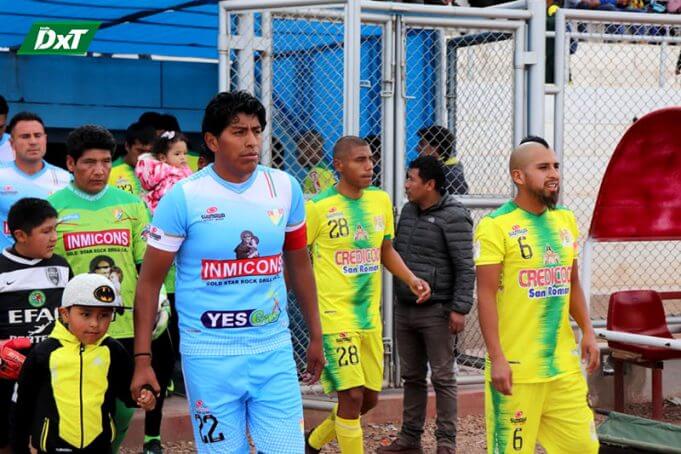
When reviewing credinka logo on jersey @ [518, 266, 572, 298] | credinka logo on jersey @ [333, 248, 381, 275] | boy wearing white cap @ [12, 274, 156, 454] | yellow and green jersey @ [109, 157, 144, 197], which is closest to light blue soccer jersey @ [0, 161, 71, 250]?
yellow and green jersey @ [109, 157, 144, 197]

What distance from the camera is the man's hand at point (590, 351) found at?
5605 mm

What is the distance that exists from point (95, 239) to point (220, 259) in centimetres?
187

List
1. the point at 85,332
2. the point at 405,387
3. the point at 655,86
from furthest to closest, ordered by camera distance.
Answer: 1. the point at 655,86
2. the point at 405,387
3. the point at 85,332

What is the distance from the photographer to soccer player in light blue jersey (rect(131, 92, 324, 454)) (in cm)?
463

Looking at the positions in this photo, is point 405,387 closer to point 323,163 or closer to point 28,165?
point 323,163

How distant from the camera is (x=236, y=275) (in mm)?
4637

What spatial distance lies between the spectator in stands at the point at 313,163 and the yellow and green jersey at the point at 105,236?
2.12 metres

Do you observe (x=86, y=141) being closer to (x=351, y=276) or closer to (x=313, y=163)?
(x=351, y=276)

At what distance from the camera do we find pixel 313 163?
840 cm

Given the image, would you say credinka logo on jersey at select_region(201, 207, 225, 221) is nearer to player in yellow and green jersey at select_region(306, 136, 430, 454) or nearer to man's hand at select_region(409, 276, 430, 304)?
player in yellow and green jersey at select_region(306, 136, 430, 454)

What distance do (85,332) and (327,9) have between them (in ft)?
13.2

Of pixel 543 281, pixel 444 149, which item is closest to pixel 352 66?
pixel 444 149

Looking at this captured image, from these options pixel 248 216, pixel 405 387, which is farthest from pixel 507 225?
pixel 405 387

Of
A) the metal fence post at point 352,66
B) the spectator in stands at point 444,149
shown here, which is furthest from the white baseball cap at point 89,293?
the spectator in stands at point 444,149
